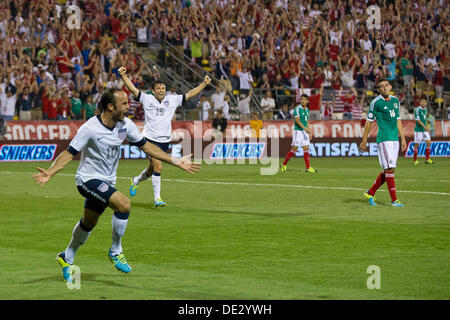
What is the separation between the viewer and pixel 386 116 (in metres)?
16.9

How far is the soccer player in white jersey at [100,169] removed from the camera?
29.9 ft

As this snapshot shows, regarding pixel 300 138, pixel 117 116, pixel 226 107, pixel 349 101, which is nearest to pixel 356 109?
pixel 349 101

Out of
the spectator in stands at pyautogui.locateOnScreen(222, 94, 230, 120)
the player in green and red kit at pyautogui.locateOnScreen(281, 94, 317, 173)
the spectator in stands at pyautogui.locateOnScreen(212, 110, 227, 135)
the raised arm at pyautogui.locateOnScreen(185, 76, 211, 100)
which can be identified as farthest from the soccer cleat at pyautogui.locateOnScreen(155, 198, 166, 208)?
the spectator in stands at pyautogui.locateOnScreen(222, 94, 230, 120)

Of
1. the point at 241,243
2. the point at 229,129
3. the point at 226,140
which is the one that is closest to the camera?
the point at 241,243

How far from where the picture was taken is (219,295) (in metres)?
8.16

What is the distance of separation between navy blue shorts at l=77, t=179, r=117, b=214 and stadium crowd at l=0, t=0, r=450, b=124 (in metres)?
23.4

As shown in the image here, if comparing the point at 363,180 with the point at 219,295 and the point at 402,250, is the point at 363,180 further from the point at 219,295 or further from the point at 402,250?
the point at 219,295

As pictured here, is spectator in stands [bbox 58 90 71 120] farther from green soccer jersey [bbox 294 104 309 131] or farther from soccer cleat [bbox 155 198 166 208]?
soccer cleat [bbox 155 198 166 208]

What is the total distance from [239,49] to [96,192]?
29.0 meters

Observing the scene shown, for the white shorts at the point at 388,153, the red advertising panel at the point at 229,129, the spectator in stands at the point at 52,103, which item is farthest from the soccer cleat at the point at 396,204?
the spectator in stands at the point at 52,103

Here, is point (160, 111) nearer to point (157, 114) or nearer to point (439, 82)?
point (157, 114)

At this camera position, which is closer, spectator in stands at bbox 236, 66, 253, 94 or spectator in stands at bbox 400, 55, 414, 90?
spectator in stands at bbox 236, 66, 253, 94

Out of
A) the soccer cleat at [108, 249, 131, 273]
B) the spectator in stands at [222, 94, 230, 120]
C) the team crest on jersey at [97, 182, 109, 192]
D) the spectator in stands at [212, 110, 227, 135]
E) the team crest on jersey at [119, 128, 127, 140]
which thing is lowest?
the spectator in stands at [212, 110, 227, 135]

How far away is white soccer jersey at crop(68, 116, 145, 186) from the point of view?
916 centimetres
